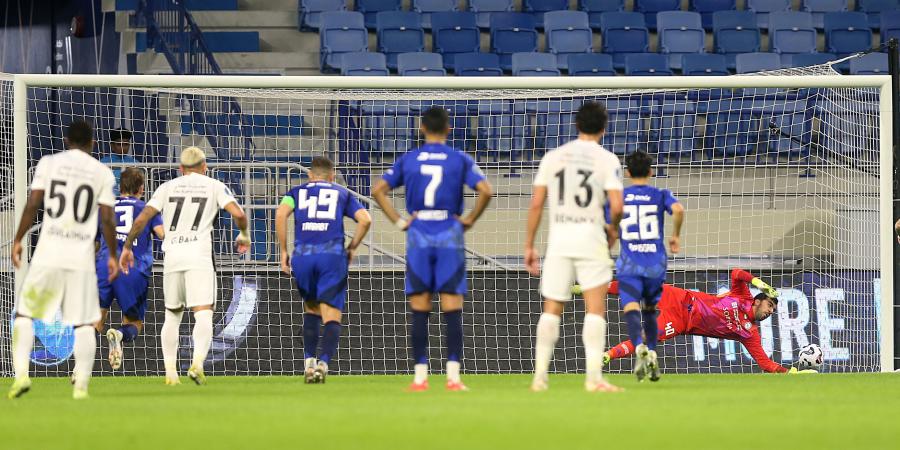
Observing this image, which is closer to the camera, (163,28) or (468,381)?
(468,381)

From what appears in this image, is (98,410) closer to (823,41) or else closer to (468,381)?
(468,381)

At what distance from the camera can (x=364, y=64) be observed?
20.1m

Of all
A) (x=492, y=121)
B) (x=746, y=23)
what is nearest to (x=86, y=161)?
(x=492, y=121)

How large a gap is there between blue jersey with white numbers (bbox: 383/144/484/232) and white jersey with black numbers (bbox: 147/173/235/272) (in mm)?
2224

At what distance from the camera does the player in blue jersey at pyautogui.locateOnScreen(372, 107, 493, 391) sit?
908cm

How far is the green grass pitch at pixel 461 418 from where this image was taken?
590cm

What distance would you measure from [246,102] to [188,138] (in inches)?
47.6

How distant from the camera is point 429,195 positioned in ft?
29.7

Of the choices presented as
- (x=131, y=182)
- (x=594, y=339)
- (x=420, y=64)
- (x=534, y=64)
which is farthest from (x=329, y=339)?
(x=534, y=64)

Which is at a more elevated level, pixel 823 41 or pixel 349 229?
pixel 823 41

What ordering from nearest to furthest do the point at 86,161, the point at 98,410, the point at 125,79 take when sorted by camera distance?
the point at 98,410 → the point at 86,161 → the point at 125,79

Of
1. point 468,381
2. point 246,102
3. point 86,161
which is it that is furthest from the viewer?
point 246,102

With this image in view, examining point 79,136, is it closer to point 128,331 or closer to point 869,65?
point 128,331

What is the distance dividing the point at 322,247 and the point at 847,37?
12862 mm
